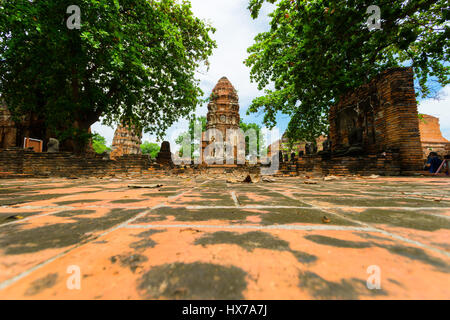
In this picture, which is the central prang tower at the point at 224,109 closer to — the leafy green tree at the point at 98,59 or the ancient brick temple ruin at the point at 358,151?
the leafy green tree at the point at 98,59

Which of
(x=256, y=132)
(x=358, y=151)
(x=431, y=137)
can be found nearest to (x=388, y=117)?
(x=358, y=151)

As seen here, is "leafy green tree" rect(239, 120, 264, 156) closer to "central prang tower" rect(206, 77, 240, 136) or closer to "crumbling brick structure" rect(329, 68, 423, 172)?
"central prang tower" rect(206, 77, 240, 136)

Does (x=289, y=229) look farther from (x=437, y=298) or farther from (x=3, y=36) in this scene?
(x=3, y=36)

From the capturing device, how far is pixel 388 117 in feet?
21.1

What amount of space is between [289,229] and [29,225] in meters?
1.16

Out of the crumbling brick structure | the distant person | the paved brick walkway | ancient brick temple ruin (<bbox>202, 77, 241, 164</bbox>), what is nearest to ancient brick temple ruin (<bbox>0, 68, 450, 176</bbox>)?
the crumbling brick structure

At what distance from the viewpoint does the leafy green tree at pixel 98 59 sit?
5.48 meters

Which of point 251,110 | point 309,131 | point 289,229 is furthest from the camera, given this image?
point 309,131

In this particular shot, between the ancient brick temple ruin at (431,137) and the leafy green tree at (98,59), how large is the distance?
26382 mm

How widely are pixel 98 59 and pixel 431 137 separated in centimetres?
3260

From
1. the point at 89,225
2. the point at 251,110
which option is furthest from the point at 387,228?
the point at 251,110

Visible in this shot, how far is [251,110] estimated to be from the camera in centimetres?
1014

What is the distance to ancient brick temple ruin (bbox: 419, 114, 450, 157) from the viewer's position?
20188 mm

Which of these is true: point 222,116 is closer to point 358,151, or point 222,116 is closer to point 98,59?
point 98,59
